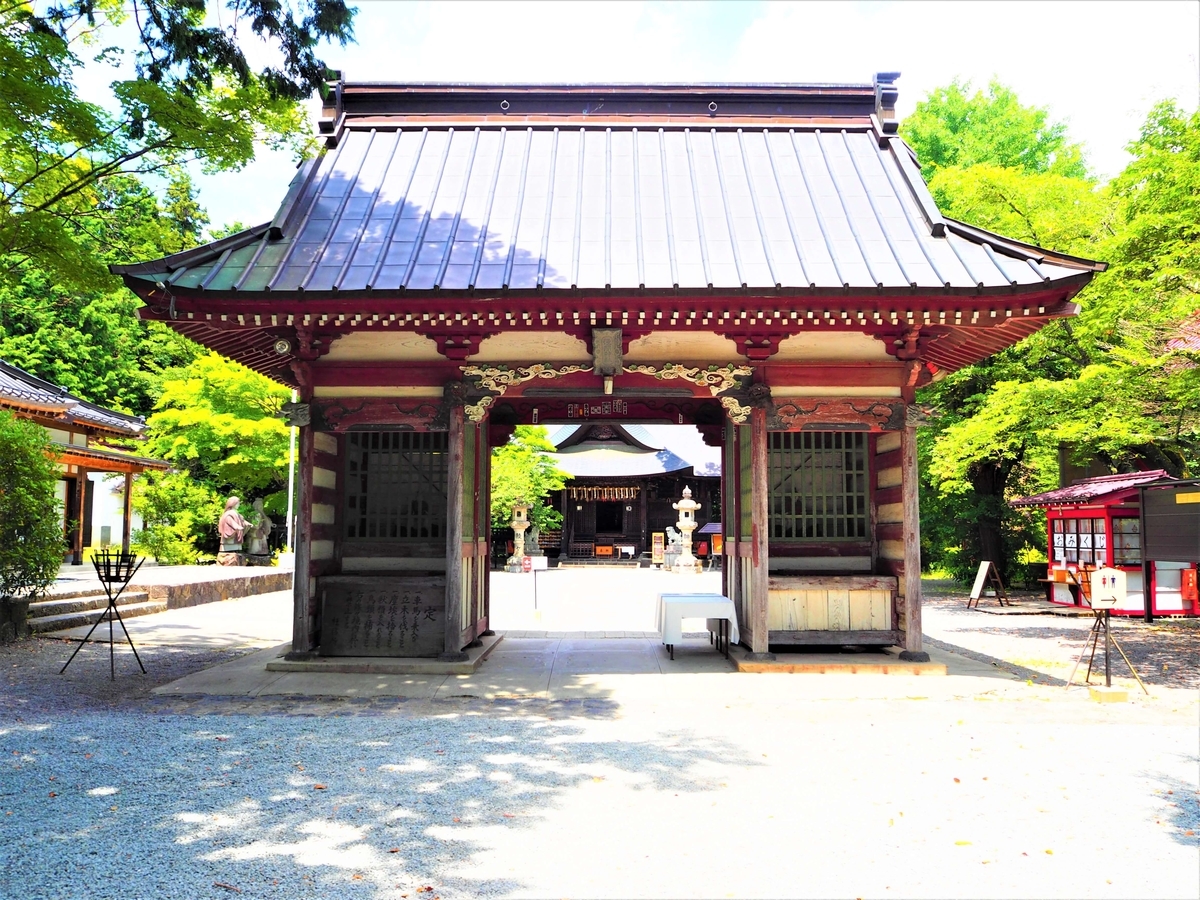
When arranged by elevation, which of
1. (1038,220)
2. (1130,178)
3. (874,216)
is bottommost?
(874,216)

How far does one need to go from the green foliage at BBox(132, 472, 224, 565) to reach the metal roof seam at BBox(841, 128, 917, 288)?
23192 millimetres

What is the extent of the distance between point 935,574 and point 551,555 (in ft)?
48.8

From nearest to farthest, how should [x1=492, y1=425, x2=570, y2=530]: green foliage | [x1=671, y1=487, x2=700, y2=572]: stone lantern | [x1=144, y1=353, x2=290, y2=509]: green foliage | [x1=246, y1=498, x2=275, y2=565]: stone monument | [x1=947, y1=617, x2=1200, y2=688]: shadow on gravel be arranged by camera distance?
[x1=947, y1=617, x2=1200, y2=688]: shadow on gravel, [x1=144, y1=353, x2=290, y2=509]: green foliage, [x1=246, y1=498, x2=275, y2=565]: stone monument, [x1=671, y1=487, x2=700, y2=572]: stone lantern, [x1=492, y1=425, x2=570, y2=530]: green foliage

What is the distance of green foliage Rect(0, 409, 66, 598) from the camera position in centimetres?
1045

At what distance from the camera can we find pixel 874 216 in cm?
920

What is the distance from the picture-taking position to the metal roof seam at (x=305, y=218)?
7.96m

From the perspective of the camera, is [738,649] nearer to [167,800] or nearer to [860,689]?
[860,689]

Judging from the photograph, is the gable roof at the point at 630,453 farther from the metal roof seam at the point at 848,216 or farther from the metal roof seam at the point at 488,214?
the metal roof seam at the point at 848,216

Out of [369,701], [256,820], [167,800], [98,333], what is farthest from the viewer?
[98,333]

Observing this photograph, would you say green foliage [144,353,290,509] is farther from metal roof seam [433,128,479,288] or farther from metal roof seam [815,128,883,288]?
metal roof seam [815,128,883,288]

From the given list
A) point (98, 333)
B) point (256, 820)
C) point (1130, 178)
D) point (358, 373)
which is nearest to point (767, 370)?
point (358, 373)

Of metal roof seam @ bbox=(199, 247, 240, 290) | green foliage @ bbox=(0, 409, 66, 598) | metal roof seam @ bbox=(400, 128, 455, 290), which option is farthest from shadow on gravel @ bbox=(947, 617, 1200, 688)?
green foliage @ bbox=(0, 409, 66, 598)

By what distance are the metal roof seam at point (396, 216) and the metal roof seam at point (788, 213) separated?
421 centimetres

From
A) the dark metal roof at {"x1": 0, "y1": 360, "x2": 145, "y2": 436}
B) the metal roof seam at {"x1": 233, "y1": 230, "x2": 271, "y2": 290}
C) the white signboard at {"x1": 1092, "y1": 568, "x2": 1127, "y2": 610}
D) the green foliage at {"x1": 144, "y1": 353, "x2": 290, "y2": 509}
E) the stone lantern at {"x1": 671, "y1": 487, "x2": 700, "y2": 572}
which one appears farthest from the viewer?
the stone lantern at {"x1": 671, "y1": 487, "x2": 700, "y2": 572}
